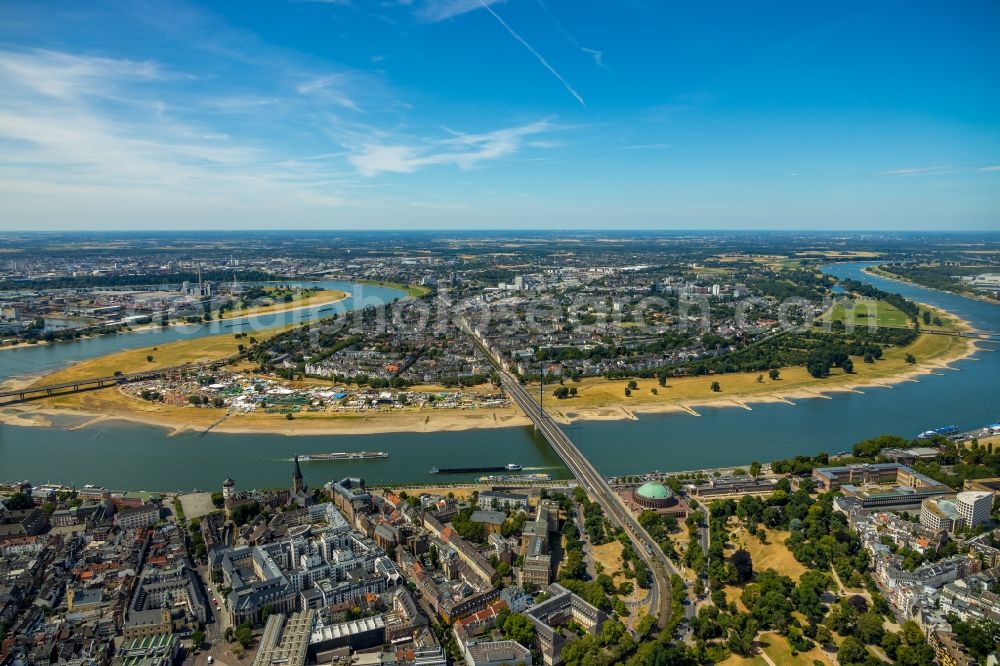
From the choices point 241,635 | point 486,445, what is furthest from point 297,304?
point 241,635

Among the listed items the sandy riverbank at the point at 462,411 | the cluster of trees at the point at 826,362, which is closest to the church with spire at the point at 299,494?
the sandy riverbank at the point at 462,411

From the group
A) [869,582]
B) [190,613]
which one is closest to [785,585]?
[869,582]

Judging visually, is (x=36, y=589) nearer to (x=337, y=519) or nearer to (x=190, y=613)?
(x=190, y=613)

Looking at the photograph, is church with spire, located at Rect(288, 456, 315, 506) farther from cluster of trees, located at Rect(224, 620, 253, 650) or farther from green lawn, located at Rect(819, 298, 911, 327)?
green lawn, located at Rect(819, 298, 911, 327)

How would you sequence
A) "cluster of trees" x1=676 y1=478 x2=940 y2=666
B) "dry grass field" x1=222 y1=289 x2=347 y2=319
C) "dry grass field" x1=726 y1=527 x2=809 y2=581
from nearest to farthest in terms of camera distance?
"cluster of trees" x1=676 y1=478 x2=940 y2=666 < "dry grass field" x1=726 y1=527 x2=809 y2=581 < "dry grass field" x1=222 y1=289 x2=347 y2=319

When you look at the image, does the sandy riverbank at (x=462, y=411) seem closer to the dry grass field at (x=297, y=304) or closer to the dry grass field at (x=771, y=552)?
the dry grass field at (x=771, y=552)

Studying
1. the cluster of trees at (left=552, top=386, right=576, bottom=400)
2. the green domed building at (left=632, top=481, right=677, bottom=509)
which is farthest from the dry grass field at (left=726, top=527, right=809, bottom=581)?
the cluster of trees at (left=552, top=386, right=576, bottom=400)

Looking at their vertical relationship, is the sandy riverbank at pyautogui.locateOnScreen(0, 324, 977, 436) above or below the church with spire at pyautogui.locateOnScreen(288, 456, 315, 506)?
below
